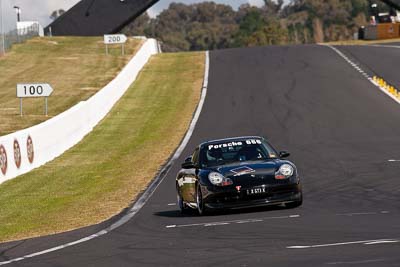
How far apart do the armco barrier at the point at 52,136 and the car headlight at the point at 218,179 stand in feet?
26.1

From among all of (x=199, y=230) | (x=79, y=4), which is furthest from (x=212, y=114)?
(x=79, y=4)

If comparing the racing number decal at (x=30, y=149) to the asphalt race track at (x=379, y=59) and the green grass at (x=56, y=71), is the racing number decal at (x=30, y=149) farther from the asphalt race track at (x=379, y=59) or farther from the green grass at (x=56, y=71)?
the asphalt race track at (x=379, y=59)

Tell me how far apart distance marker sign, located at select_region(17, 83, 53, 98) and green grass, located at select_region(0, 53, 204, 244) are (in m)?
2.08

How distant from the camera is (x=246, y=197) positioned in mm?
16609

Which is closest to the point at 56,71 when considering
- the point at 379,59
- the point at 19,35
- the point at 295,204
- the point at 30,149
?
the point at 19,35

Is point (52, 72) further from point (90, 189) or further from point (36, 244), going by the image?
point (36, 244)

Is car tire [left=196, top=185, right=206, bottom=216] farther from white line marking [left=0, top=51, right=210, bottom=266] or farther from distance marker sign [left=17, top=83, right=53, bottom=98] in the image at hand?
distance marker sign [left=17, top=83, right=53, bottom=98]

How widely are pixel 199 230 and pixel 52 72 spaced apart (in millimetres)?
46711

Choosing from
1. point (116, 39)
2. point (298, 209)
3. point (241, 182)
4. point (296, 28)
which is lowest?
point (298, 209)

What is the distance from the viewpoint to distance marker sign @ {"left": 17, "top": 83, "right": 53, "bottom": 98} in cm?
3528

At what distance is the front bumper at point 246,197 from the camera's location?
1652cm

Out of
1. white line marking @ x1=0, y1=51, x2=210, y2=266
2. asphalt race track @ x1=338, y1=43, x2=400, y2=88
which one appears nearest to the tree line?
asphalt race track @ x1=338, y1=43, x2=400, y2=88

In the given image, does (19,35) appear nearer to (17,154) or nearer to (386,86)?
(386,86)

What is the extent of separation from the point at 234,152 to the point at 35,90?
18.7 m
